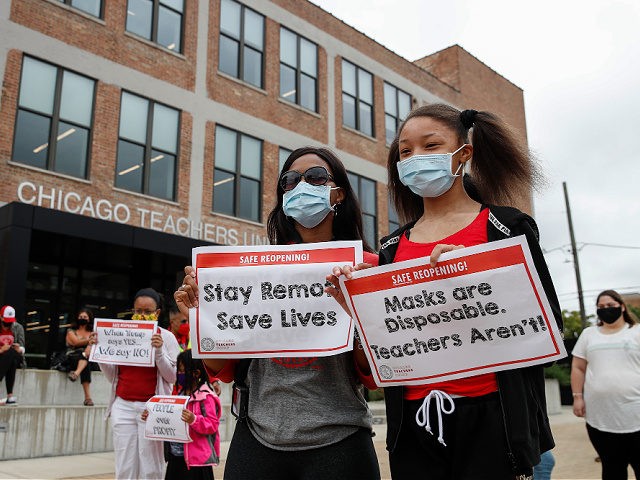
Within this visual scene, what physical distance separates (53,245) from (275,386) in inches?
559

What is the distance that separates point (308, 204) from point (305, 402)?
0.97 meters

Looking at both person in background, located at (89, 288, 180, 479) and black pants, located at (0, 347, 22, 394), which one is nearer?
person in background, located at (89, 288, 180, 479)

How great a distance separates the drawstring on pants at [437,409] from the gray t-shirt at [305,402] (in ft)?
1.26

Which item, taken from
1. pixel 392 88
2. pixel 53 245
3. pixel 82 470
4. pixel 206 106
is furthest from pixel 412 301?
pixel 392 88

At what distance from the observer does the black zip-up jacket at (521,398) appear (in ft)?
6.83

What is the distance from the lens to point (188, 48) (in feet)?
60.2

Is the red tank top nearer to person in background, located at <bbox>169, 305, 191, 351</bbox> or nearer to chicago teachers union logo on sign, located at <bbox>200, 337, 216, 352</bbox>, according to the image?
chicago teachers union logo on sign, located at <bbox>200, 337, 216, 352</bbox>

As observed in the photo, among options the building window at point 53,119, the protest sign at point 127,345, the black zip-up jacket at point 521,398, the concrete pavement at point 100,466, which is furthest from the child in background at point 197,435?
the building window at point 53,119

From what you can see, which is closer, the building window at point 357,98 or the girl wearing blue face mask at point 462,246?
the girl wearing blue face mask at point 462,246

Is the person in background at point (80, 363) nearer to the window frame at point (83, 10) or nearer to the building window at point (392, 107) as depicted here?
the window frame at point (83, 10)

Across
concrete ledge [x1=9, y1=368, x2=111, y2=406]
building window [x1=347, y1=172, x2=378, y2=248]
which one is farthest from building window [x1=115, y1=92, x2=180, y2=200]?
building window [x1=347, y1=172, x2=378, y2=248]

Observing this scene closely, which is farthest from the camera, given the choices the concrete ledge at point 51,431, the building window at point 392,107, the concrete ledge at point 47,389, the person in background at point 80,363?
the building window at point 392,107

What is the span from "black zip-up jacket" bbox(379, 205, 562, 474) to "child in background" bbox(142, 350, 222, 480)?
346 cm

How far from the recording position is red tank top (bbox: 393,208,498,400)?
2266 millimetres
